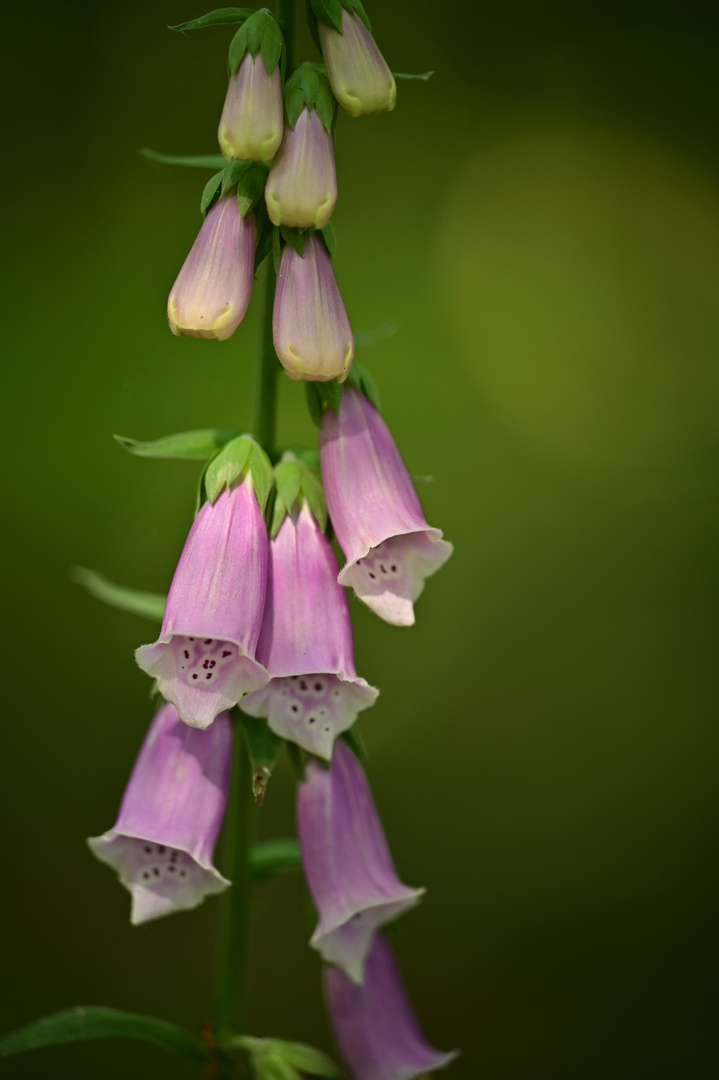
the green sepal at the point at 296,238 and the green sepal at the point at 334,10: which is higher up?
the green sepal at the point at 334,10

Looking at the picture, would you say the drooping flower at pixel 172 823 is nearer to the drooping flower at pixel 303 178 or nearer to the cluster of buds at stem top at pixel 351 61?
the drooping flower at pixel 303 178

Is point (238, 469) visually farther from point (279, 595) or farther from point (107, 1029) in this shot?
point (107, 1029)

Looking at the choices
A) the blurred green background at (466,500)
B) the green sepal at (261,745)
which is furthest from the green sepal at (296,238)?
the blurred green background at (466,500)

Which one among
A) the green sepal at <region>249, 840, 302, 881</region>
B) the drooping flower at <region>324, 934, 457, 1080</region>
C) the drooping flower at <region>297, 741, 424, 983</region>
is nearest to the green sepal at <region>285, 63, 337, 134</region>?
the drooping flower at <region>297, 741, 424, 983</region>

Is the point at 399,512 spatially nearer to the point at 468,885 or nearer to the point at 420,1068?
the point at 420,1068

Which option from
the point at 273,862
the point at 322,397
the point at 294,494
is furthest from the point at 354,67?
the point at 273,862

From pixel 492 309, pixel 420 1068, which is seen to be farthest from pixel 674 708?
pixel 420 1068
